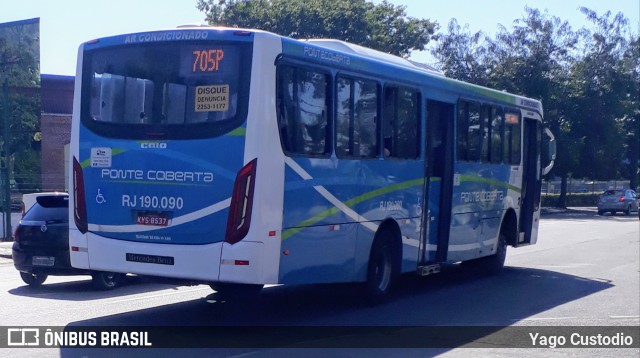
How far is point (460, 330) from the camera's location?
428 inches

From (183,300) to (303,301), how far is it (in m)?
1.77

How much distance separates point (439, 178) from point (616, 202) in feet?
122

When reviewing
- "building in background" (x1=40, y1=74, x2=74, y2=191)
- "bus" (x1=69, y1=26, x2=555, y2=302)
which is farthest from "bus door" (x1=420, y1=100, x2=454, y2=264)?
"building in background" (x1=40, y1=74, x2=74, y2=191)

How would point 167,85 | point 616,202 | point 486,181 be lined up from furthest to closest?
point 616,202 < point 486,181 < point 167,85

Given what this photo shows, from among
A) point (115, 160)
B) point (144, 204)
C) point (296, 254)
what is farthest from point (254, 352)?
point (115, 160)

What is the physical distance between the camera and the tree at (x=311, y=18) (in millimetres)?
41750

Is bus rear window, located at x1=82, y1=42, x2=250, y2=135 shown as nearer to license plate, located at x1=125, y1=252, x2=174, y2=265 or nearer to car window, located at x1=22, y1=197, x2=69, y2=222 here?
license plate, located at x1=125, y1=252, x2=174, y2=265

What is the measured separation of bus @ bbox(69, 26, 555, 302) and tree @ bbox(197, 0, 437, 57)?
29.7 m

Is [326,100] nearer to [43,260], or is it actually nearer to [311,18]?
[43,260]

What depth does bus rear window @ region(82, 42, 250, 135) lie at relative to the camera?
31.8ft

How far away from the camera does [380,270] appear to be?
12.6m

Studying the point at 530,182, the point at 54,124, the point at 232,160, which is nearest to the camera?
the point at 232,160

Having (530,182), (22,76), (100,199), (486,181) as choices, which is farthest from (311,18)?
(100,199)

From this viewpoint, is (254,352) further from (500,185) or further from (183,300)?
(500,185)
